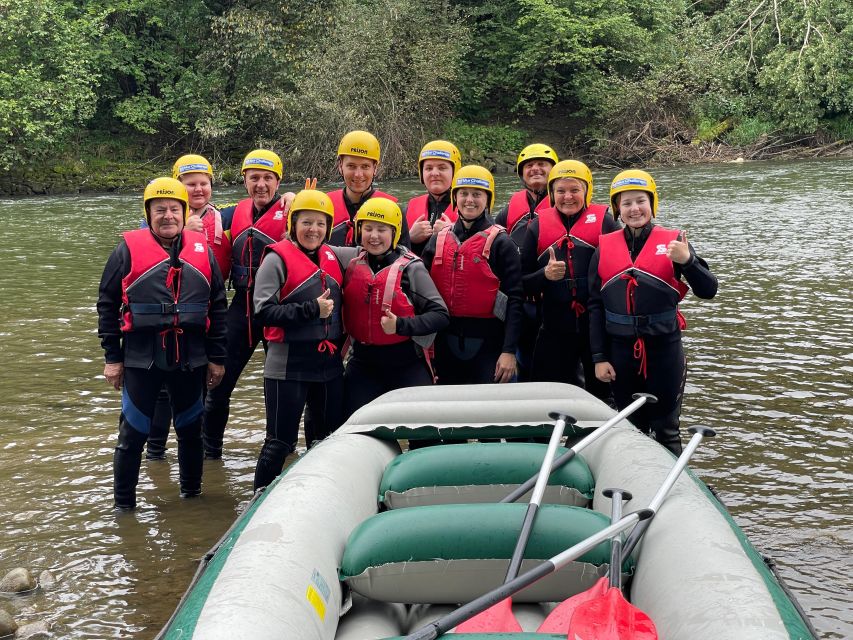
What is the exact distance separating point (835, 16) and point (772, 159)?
13.4 feet

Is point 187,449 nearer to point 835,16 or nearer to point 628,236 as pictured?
point 628,236

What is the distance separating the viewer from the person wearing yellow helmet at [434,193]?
489 cm

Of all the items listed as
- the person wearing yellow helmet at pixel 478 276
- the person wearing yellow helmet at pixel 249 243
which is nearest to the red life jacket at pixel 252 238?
the person wearing yellow helmet at pixel 249 243

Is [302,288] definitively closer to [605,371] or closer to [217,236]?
[217,236]

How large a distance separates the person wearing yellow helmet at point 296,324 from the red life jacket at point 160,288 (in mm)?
307

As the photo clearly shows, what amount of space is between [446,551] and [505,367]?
1957mm

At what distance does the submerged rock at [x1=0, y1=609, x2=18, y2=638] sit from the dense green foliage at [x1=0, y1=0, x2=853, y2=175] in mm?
18834

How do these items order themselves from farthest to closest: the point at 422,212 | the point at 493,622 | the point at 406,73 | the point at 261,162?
1. the point at 406,73
2. the point at 422,212
3. the point at 261,162
4. the point at 493,622

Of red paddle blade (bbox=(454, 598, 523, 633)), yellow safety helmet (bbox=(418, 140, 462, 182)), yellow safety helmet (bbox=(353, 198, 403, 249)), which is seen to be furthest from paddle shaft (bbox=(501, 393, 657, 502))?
yellow safety helmet (bbox=(418, 140, 462, 182))

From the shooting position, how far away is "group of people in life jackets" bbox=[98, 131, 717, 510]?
4258mm

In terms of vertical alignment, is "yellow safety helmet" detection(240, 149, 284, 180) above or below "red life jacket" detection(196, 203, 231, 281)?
above

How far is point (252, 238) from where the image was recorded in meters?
4.87

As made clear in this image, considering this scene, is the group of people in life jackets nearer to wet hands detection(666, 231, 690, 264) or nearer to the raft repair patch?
wet hands detection(666, 231, 690, 264)

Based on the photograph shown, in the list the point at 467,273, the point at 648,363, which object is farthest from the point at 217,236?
the point at 648,363
